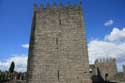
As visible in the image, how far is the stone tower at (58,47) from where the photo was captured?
14.9 meters

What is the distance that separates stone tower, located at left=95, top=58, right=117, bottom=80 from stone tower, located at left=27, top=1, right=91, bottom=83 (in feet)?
69.6

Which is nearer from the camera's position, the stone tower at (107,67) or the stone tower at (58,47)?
the stone tower at (58,47)

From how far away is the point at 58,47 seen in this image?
15.8m

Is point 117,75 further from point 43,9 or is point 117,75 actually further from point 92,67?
point 43,9

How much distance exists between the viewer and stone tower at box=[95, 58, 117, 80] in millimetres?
35125

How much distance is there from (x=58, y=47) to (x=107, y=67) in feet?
74.4

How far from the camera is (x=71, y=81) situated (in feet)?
48.1

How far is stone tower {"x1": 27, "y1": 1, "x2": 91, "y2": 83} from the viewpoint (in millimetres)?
14898

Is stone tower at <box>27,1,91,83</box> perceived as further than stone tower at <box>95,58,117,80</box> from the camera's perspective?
No

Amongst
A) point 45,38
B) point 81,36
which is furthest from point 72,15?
point 45,38

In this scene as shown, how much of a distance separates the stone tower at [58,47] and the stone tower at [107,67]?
21226 mm

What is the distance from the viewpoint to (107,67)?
3547 cm

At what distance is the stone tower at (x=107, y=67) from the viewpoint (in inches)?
1383

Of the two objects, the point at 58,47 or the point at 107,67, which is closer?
the point at 58,47
